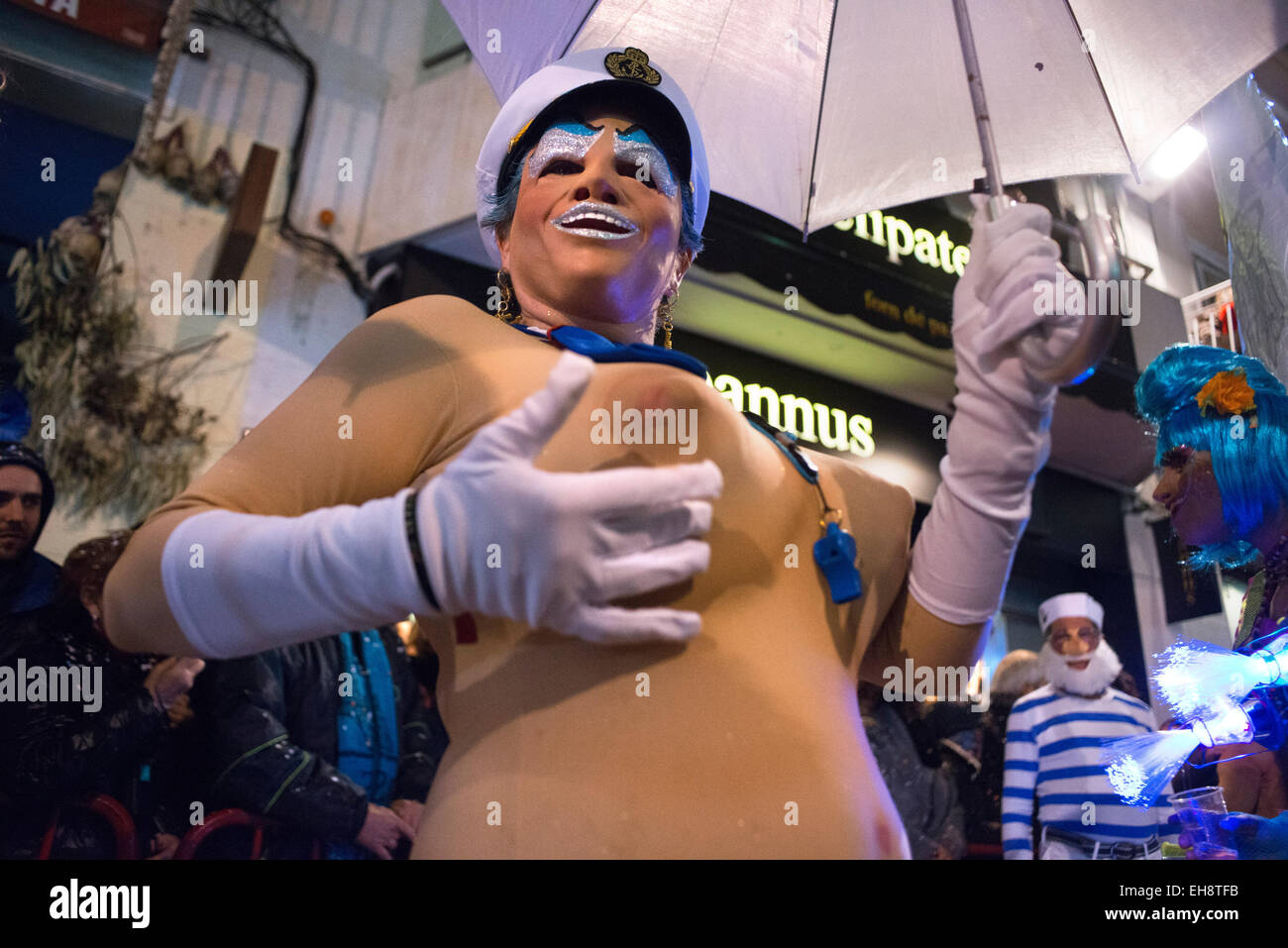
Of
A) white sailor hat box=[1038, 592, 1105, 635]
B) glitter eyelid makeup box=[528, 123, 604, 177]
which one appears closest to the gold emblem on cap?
glitter eyelid makeup box=[528, 123, 604, 177]

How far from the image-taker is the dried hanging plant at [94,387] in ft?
14.2

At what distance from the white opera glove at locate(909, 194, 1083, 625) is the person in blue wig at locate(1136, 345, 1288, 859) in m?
1.66

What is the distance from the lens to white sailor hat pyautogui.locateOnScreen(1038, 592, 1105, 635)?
4.81 metres

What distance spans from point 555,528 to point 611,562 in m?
0.08

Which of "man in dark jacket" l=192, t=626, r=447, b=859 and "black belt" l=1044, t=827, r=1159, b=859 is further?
"black belt" l=1044, t=827, r=1159, b=859

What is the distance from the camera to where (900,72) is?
2.04 m

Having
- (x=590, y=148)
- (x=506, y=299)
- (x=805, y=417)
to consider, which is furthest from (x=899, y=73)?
(x=805, y=417)

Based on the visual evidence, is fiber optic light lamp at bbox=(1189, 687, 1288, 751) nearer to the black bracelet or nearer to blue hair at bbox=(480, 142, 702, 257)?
blue hair at bbox=(480, 142, 702, 257)

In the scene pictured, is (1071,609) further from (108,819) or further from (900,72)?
(108,819)

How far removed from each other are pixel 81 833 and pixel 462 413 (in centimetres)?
194

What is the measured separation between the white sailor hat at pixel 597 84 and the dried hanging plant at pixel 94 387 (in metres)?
3.21

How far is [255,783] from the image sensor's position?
2814mm
